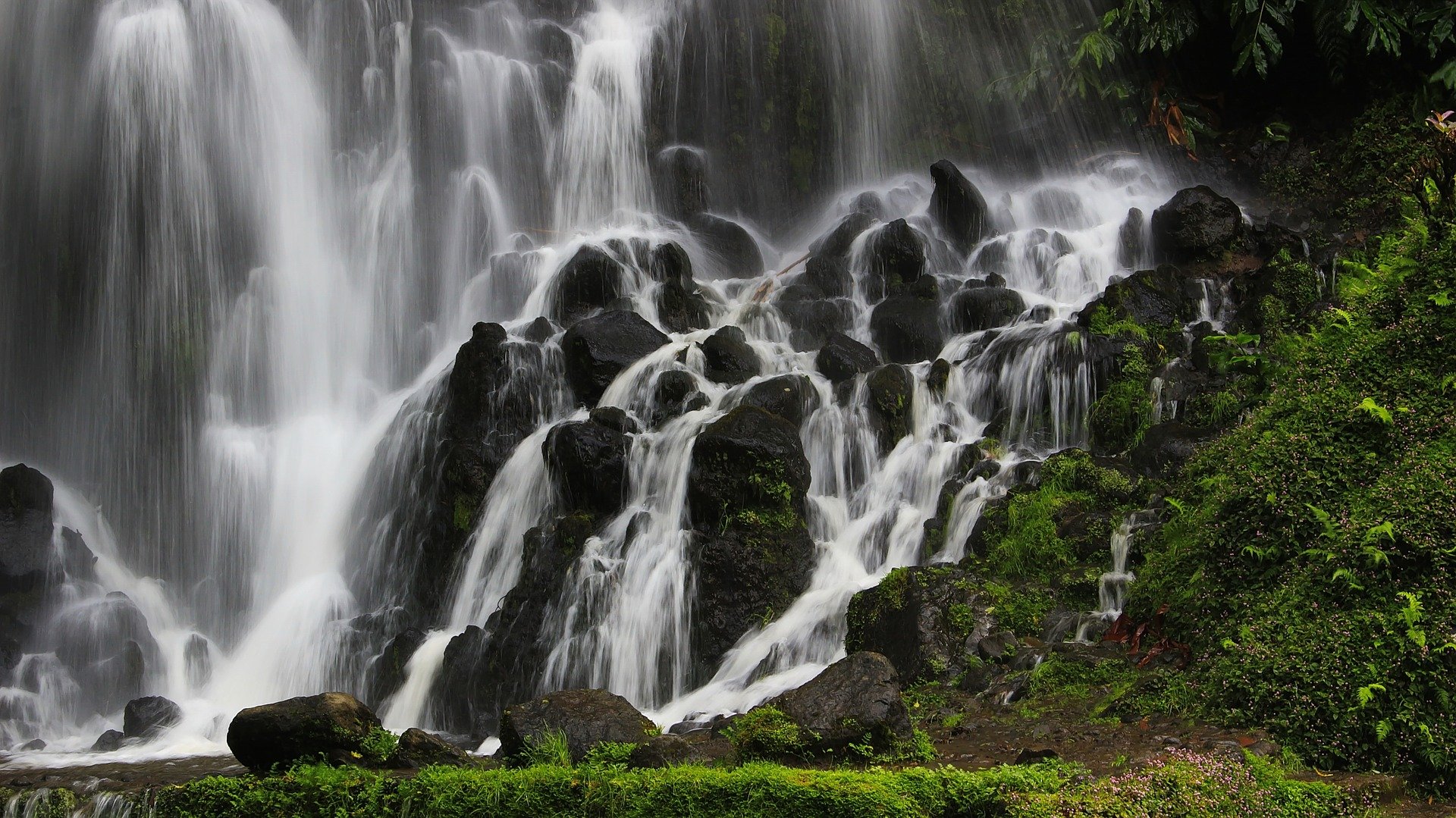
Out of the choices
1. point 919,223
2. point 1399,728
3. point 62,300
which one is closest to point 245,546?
point 62,300

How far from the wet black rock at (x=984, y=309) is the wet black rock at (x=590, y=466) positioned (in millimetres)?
5580

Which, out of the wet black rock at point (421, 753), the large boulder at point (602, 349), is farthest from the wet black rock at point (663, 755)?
the large boulder at point (602, 349)

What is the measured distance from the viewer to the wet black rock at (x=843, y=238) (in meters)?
18.4

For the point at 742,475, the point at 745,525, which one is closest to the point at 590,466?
the point at 742,475

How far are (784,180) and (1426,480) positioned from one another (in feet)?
60.4

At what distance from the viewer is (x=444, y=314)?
19422mm

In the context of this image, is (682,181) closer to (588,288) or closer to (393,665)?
(588,288)

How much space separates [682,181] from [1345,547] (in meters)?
17.9

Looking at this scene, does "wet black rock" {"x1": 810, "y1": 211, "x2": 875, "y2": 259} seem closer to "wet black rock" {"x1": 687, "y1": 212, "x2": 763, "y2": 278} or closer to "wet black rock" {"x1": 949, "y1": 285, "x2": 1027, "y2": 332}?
"wet black rock" {"x1": 687, "y1": 212, "x2": 763, "y2": 278}

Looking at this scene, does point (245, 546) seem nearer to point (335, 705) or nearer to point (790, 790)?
point (335, 705)

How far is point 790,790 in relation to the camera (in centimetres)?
539

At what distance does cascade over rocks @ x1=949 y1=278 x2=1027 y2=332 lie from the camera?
1536 cm

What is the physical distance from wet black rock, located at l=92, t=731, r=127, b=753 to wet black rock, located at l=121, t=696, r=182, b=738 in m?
0.16

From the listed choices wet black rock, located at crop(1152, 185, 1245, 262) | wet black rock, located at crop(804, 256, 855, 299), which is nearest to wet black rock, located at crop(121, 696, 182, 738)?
wet black rock, located at crop(804, 256, 855, 299)
